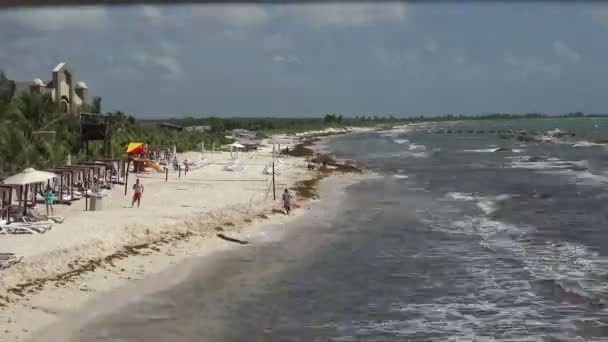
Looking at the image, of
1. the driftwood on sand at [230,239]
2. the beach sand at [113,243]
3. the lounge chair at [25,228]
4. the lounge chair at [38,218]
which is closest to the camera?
the beach sand at [113,243]

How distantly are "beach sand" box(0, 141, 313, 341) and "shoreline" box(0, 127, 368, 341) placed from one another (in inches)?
0.7

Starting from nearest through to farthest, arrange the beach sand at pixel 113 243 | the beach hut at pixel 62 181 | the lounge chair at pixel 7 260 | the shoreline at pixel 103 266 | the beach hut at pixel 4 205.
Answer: the shoreline at pixel 103 266
the beach sand at pixel 113 243
the lounge chair at pixel 7 260
the beach hut at pixel 4 205
the beach hut at pixel 62 181

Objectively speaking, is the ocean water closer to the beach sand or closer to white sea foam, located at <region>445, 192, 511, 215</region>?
white sea foam, located at <region>445, 192, 511, 215</region>

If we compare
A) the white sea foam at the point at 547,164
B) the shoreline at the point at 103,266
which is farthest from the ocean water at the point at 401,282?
the white sea foam at the point at 547,164

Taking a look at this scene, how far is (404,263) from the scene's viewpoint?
19156 millimetres

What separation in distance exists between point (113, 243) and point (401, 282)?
23.7 feet

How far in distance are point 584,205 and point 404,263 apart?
50.6 ft

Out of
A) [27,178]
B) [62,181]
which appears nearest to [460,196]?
[62,181]

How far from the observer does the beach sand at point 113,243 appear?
45.2 ft

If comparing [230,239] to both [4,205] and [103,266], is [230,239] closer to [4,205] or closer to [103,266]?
[103,266]

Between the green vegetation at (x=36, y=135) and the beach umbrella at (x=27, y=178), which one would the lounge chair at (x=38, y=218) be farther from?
the green vegetation at (x=36, y=135)

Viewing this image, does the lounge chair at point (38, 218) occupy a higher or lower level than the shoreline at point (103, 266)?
higher

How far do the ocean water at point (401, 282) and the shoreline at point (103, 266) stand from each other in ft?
2.69

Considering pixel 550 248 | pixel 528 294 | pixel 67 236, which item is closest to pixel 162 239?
pixel 67 236
